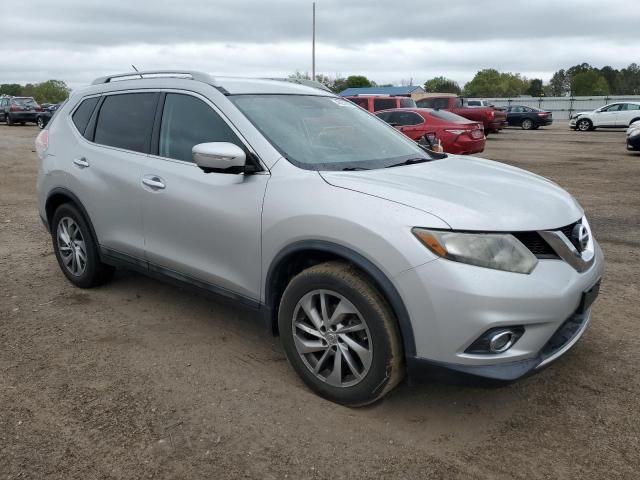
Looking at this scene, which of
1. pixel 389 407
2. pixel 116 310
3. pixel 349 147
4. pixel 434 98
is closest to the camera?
pixel 389 407

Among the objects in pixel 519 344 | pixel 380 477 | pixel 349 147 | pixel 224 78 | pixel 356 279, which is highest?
pixel 224 78

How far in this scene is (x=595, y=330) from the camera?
4.11 metres

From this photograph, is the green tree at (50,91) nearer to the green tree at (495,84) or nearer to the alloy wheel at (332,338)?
the green tree at (495,84)

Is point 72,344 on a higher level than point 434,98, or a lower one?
lower

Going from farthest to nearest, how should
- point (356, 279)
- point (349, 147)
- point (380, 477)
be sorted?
1. point (349, 147)
2. point (356, 279)
3. point (380, 477)

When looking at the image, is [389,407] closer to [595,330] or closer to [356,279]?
[356,279]

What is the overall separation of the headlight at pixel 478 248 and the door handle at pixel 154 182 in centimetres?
190

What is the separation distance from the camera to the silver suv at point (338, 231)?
2670 millimetres

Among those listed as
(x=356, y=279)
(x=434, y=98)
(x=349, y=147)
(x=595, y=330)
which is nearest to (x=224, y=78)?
(x=349, y=147)

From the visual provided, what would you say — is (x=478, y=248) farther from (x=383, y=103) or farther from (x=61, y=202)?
(x=383, y=103)

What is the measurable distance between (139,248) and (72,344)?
31.1 inches

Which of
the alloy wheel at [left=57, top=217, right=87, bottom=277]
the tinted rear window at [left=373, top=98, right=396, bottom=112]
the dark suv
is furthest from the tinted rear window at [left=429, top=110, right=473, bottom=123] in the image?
the dark suv

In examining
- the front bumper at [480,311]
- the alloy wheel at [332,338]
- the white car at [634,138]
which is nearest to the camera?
the front bumper at [480,311]

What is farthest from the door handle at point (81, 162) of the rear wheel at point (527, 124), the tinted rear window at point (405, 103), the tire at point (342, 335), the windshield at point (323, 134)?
the rear wheel at point (527, 124)
